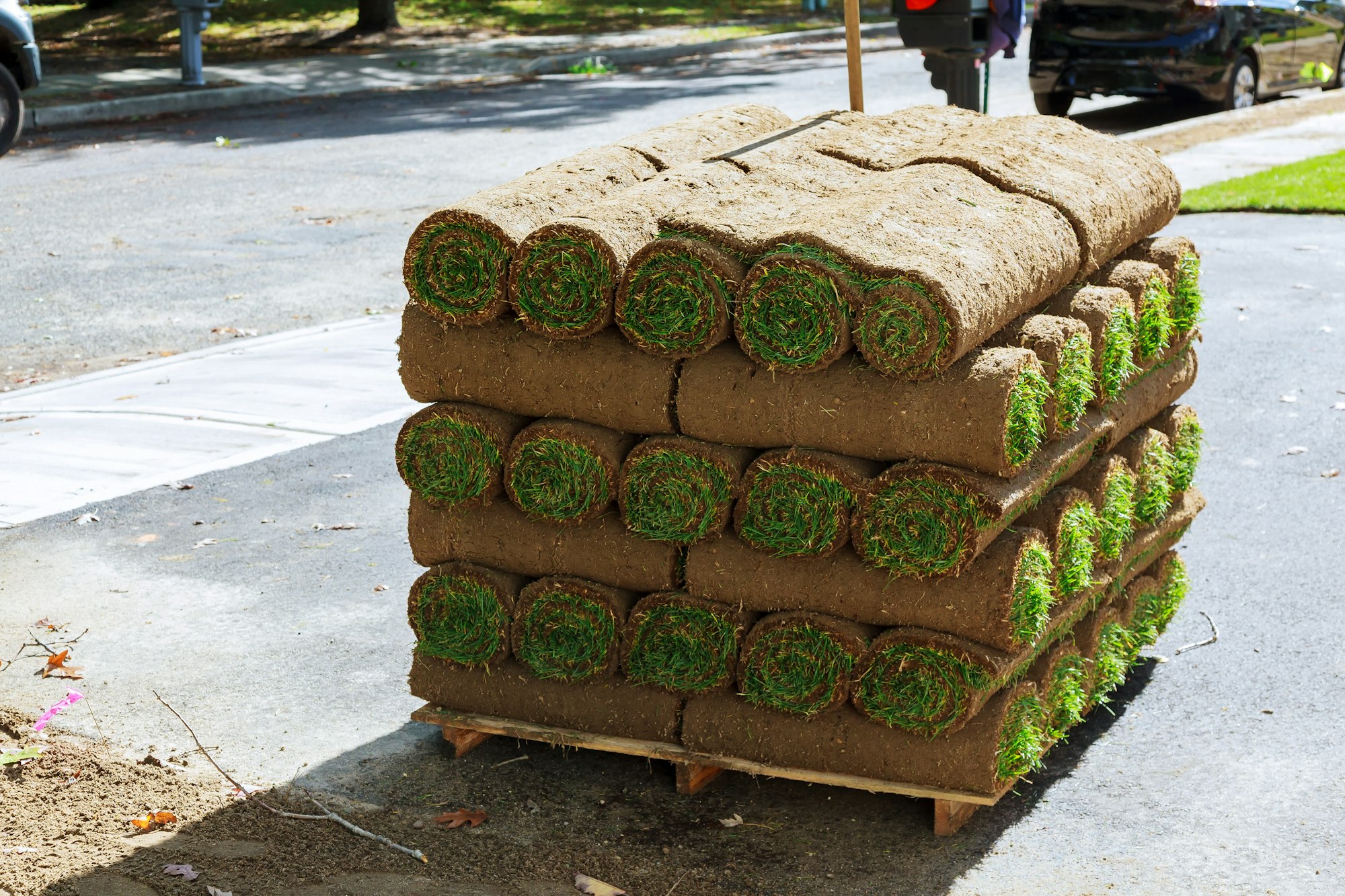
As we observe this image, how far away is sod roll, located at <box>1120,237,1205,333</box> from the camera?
5160mm

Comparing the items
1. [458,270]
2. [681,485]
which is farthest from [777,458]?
[458,270]

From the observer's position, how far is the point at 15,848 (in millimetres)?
4023

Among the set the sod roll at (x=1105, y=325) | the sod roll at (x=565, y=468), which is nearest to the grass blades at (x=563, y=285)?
the sod roll at (x=565, y=468)

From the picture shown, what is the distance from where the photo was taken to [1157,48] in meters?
15.7

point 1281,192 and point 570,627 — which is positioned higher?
point 570,627

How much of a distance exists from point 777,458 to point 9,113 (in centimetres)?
1340

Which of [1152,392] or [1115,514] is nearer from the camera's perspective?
[1115,514]

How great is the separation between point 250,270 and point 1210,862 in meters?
8.54

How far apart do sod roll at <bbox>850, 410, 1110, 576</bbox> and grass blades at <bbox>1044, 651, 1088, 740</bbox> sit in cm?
66

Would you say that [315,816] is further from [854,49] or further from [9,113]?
[9,113]

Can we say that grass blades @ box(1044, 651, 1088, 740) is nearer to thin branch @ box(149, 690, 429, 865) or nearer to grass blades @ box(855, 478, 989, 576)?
grass blades @ box(855, 478, 989, 576)

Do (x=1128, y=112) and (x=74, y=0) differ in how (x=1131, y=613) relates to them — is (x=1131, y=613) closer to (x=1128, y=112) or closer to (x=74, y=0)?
(x=1128, y=112)

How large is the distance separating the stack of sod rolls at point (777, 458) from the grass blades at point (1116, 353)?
0.02 meters

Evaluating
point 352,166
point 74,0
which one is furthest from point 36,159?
point 74,0
